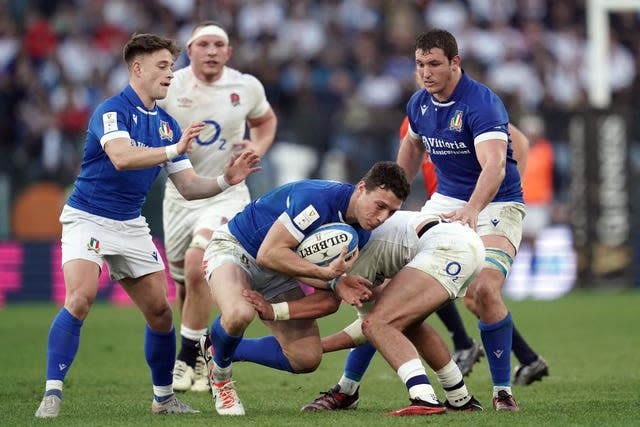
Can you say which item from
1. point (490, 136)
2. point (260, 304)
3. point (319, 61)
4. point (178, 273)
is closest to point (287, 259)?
point (260, 304)

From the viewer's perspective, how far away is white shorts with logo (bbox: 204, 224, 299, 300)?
26.9 feet

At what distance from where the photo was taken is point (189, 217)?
1041 cm

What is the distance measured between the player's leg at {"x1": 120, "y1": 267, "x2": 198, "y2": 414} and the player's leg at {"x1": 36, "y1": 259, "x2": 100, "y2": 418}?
0.39 m

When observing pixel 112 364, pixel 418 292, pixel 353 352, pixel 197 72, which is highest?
pixel 197 72

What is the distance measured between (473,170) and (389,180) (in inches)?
60.2

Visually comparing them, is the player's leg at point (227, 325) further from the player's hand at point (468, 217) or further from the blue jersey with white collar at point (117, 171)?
the player's hand at point (468, 217)

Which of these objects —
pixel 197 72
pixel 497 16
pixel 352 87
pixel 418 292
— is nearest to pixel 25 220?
pixel 352 87

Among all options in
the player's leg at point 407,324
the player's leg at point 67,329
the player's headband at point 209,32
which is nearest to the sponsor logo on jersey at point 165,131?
the player's leg at point 67,329

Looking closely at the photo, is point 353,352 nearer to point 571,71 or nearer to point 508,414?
point 508,414

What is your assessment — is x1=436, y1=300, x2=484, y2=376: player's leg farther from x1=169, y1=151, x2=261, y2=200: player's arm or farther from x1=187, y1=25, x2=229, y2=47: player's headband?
x1=187, y1=25, x2=229, y2=47: player's headband

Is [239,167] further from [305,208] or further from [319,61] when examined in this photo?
[319,61]

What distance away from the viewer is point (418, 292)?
7.75 meters

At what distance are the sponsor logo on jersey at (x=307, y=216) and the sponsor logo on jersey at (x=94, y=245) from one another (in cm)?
135

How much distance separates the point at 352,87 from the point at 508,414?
13.5m
